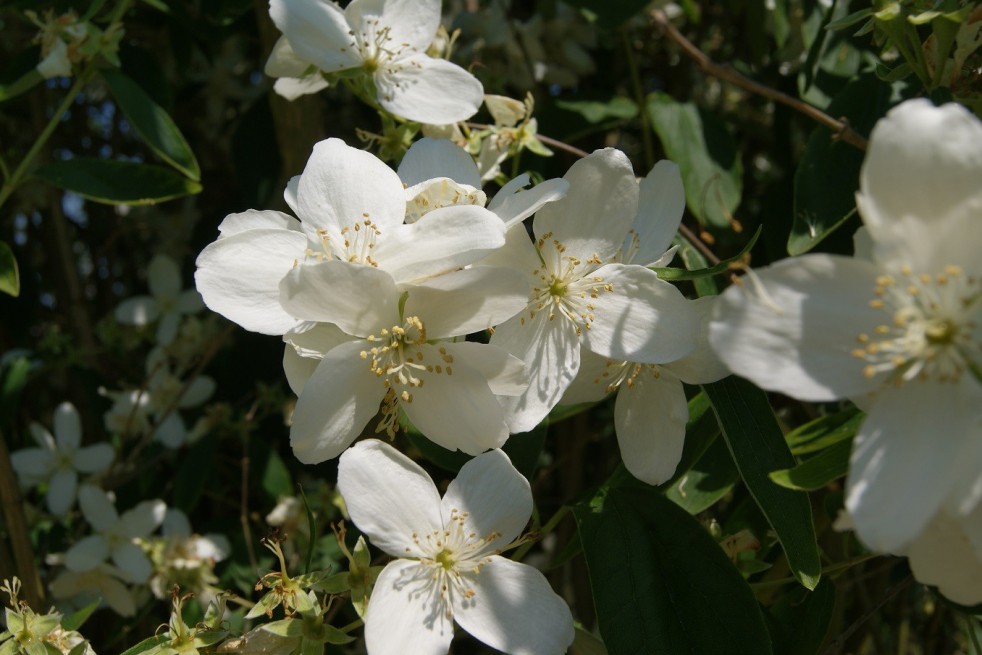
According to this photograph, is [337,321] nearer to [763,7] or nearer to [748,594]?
[748,594]

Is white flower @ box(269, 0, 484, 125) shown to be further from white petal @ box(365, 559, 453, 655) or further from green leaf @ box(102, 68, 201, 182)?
white petal @ box(365, 559, 453, 655)

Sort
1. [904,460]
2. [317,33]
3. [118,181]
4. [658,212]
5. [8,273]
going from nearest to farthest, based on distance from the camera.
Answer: [904,460] < [658,212] < [317,33] < [8,273] < [118,181]

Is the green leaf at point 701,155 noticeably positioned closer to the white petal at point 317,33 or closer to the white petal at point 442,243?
the white petal at point 317,33

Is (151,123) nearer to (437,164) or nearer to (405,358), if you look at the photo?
(437,164)

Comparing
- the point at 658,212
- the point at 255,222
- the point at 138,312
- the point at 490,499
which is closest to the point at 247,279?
the point at 255,222

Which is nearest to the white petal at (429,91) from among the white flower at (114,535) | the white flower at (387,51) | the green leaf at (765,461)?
the white flower at (387,51)

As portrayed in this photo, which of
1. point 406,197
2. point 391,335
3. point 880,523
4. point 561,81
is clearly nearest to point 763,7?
point 561,81

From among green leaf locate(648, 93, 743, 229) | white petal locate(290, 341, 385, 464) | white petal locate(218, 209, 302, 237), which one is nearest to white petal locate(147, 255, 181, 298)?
green leaf locate(648, 93, 743, 229)
